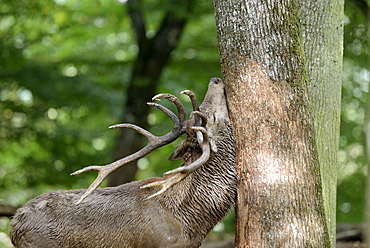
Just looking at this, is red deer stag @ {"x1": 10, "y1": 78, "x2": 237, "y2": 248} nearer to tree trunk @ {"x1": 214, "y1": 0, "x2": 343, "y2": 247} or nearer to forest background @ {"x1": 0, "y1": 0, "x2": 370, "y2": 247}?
tree trunk @ {"x1": 214, "y1": 0, "x2": 343, "y2": 247}

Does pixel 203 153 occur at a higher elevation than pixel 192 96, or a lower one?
lower

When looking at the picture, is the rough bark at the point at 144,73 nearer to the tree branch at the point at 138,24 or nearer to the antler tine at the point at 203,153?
the tree branch at the point at 138,24

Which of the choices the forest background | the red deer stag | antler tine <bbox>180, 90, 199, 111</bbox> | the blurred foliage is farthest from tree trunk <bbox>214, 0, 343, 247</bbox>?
the blurred foliage

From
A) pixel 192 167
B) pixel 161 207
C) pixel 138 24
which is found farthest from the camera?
pixel 138 24

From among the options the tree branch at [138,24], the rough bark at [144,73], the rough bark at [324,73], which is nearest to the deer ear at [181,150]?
the rough bark at [324,73]

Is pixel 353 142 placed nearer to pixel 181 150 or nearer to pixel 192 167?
pixel 181 150

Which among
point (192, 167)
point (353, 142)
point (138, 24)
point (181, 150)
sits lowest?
point (353, 142)

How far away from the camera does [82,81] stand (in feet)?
35.5

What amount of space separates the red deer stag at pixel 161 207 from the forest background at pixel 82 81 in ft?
16.2

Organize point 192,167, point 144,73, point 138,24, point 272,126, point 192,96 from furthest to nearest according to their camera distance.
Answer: point 138,24 → point 144,73 → point 192,96 → point 272,126 → point 192,167

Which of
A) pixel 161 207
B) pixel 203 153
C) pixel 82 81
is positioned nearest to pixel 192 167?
pixel 203 153

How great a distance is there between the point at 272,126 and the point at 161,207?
1.29 m

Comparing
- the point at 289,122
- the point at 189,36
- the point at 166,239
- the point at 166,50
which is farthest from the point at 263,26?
the point at 189,36

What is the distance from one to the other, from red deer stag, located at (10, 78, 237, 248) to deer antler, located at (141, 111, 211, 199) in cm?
3
